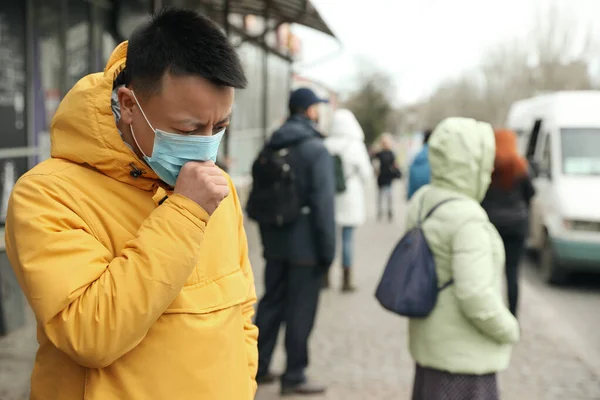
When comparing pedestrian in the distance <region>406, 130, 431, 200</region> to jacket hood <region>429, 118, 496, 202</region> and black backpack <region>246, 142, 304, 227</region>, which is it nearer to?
black backpack <region>246, 142, 304, 227</region>

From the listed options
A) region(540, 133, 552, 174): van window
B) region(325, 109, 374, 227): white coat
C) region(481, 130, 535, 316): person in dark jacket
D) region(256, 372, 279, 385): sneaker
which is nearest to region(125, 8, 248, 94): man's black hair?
region(256, 372, 279, 385): sneaker

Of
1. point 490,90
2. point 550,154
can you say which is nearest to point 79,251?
→ point 550,154

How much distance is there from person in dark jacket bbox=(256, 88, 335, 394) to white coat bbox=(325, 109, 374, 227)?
332 cm

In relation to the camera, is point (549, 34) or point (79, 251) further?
point (549, 34)

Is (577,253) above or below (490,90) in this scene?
below

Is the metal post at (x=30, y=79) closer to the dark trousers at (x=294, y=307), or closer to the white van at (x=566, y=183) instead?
the dark trousers at (x=294, y=307)

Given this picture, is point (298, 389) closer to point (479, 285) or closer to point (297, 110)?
point (297, 110)

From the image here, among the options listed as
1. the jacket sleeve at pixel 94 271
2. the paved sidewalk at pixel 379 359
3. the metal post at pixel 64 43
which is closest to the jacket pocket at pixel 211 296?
the jacket sleeve at pixel 94 271

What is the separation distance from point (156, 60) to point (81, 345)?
2.06ft

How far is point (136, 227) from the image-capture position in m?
1.68

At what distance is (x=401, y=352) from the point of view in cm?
613

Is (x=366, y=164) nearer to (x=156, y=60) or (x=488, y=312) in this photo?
(x=488, y=312)

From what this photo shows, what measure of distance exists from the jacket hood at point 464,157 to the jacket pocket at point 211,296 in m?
1.76

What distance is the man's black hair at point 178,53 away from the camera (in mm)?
1599
